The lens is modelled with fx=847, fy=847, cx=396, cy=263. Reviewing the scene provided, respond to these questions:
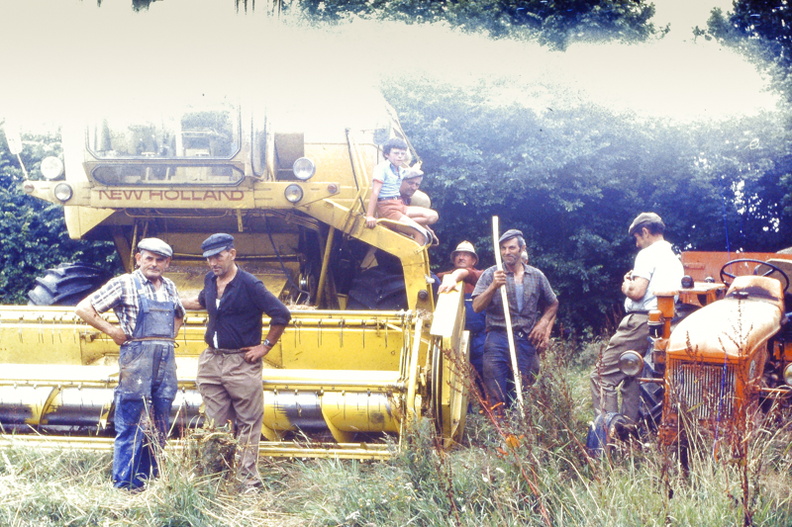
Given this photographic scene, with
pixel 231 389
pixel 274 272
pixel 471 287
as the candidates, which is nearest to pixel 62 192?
pixel 274 272

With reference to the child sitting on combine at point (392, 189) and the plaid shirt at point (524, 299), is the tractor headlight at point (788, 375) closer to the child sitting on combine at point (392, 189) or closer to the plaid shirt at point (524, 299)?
the plaid shirt at point (524, 299)

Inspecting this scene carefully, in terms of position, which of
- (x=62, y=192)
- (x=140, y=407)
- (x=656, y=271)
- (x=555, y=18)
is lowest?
(x=140, y=407)

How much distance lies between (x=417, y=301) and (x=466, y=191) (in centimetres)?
461

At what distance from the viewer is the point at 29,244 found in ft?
36.2

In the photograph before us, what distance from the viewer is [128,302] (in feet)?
16.5

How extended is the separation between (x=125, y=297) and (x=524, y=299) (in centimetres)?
316

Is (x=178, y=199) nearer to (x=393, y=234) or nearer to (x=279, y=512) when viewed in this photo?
(x=393, y=234)

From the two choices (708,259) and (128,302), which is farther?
(708,259)

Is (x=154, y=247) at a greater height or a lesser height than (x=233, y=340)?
greater

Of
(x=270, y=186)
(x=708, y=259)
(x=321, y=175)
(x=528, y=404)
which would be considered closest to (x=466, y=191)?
(x=708, y=259)

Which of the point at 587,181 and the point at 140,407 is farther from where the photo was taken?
the point at 587,181

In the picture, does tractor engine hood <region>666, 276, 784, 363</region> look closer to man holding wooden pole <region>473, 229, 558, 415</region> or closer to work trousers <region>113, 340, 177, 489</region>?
man holding wooden pole <region>473, 229, 558, 415</region>

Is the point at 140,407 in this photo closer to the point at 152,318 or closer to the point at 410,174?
the point at 152,318

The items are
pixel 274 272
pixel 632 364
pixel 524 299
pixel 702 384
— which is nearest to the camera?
pixel 702 384
